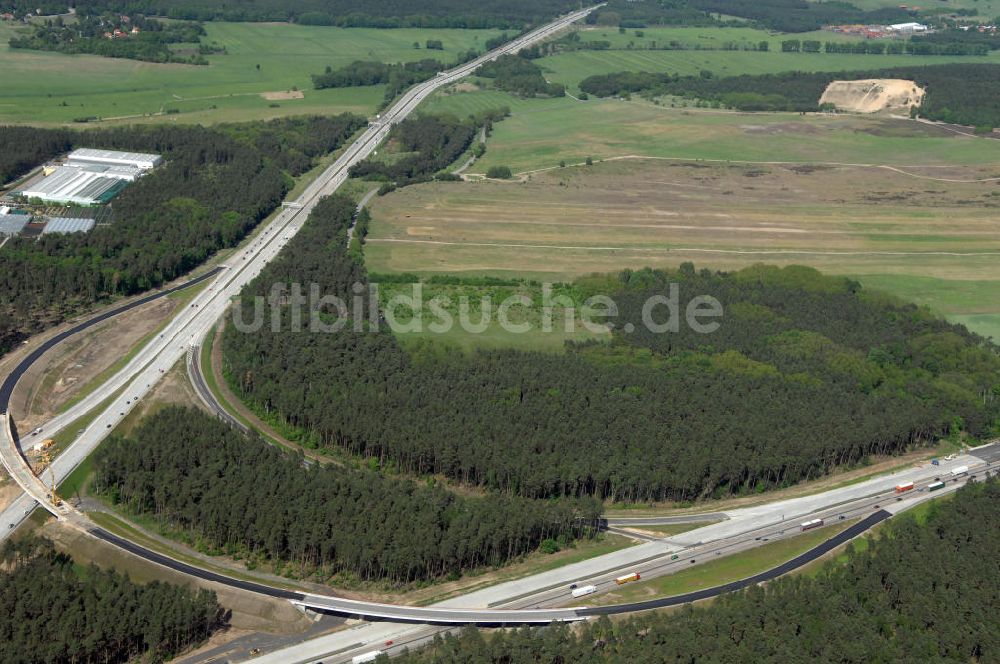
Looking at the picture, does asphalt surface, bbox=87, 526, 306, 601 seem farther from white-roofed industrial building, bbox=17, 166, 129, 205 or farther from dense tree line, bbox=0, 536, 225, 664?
white-roofed industrial building, bbox=17, 166, 129, 205

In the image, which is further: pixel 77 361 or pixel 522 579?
pixel 77 361

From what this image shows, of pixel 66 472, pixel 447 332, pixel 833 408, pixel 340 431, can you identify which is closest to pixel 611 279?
pixel 447 332

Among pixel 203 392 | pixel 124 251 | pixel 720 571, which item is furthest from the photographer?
pixel 124 251

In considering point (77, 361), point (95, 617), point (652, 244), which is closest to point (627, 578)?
point (95, 617)

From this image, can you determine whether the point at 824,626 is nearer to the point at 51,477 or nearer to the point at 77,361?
the point at 51,477

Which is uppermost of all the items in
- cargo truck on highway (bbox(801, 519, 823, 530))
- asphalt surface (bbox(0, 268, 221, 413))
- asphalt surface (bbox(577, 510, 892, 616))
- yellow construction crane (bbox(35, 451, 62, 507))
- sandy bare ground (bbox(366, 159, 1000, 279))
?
sandy bare ground (bbox(366, 159, 1000, 279))

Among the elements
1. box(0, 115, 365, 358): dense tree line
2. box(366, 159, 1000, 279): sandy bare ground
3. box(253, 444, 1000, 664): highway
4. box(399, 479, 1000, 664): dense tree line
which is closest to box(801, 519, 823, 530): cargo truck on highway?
box(253, 444, 1000, 664): highway

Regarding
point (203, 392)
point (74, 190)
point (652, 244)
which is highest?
point (74, 190)
